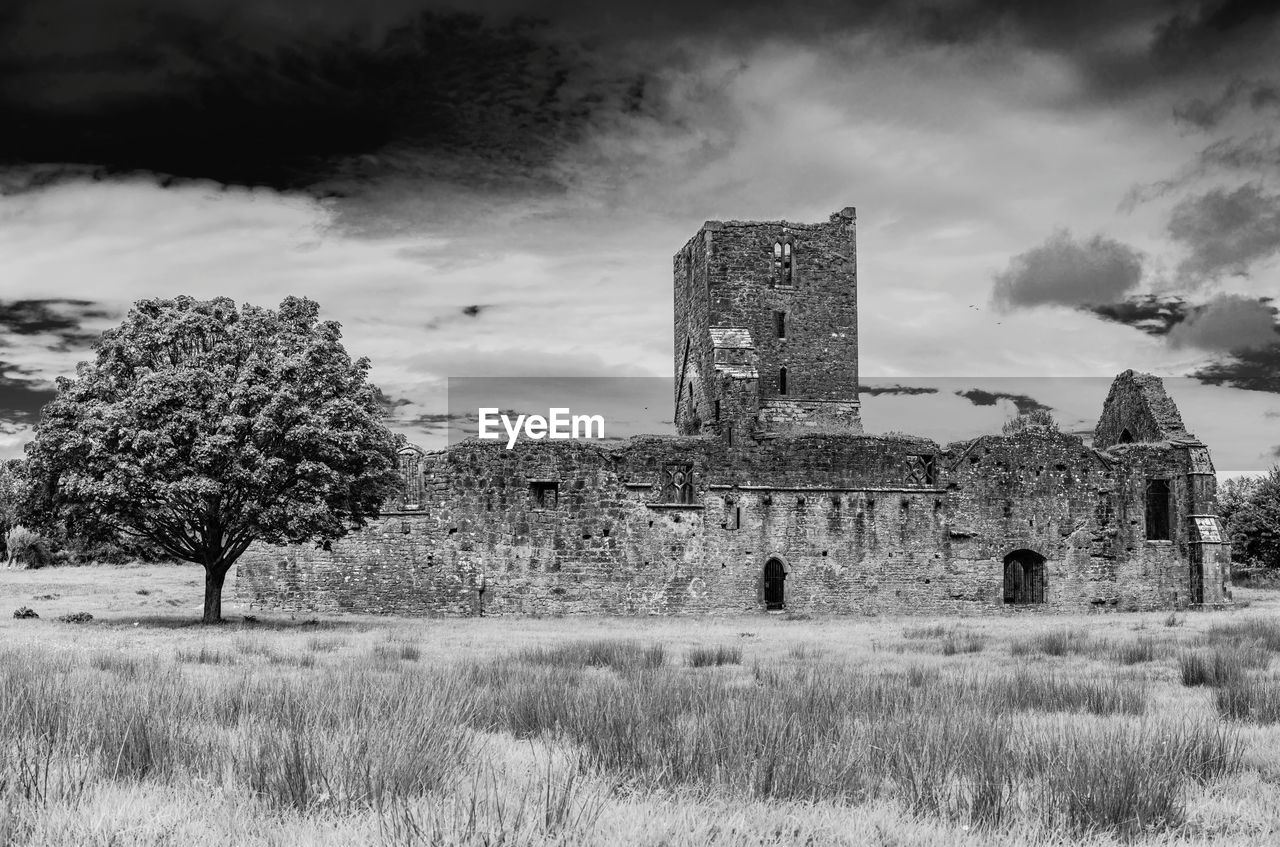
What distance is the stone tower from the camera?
40.4m

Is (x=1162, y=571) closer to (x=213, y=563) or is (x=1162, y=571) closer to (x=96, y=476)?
(x=213, y=563)

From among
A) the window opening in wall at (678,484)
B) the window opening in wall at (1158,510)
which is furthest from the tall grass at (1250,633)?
the window opening in wall at (678,484)

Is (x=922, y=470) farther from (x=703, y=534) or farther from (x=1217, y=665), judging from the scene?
(x=1217, y=665)

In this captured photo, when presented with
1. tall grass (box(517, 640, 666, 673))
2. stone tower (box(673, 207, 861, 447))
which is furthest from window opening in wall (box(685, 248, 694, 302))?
tall grass (box(517, 640, 666, 673))

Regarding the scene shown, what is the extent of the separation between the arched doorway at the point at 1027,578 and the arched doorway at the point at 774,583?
6.39 m

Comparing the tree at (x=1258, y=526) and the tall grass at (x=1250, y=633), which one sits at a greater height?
the tree at (x=1258, y=526)

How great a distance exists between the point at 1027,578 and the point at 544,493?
1336 cm

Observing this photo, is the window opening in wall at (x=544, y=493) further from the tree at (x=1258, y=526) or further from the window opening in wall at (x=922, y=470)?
the tree at (x=1258, y=526)

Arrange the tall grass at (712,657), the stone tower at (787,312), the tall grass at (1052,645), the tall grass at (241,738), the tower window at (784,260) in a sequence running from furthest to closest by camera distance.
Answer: the tower window at (784,260) < the stone tower at (787,312) < the tall grass at (1052,645) < the tall grass at (712,657) < the tall grass at (241,738)

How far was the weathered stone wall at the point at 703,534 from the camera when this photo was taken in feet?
92.9

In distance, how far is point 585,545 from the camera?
1125 inches

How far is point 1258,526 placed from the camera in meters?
44.8

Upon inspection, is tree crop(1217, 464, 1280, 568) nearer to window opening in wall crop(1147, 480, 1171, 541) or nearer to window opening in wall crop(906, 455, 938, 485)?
window opening in wall crop(1147, 480, 1171, 541)

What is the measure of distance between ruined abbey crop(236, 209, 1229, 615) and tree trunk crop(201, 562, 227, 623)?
5.13 meters
